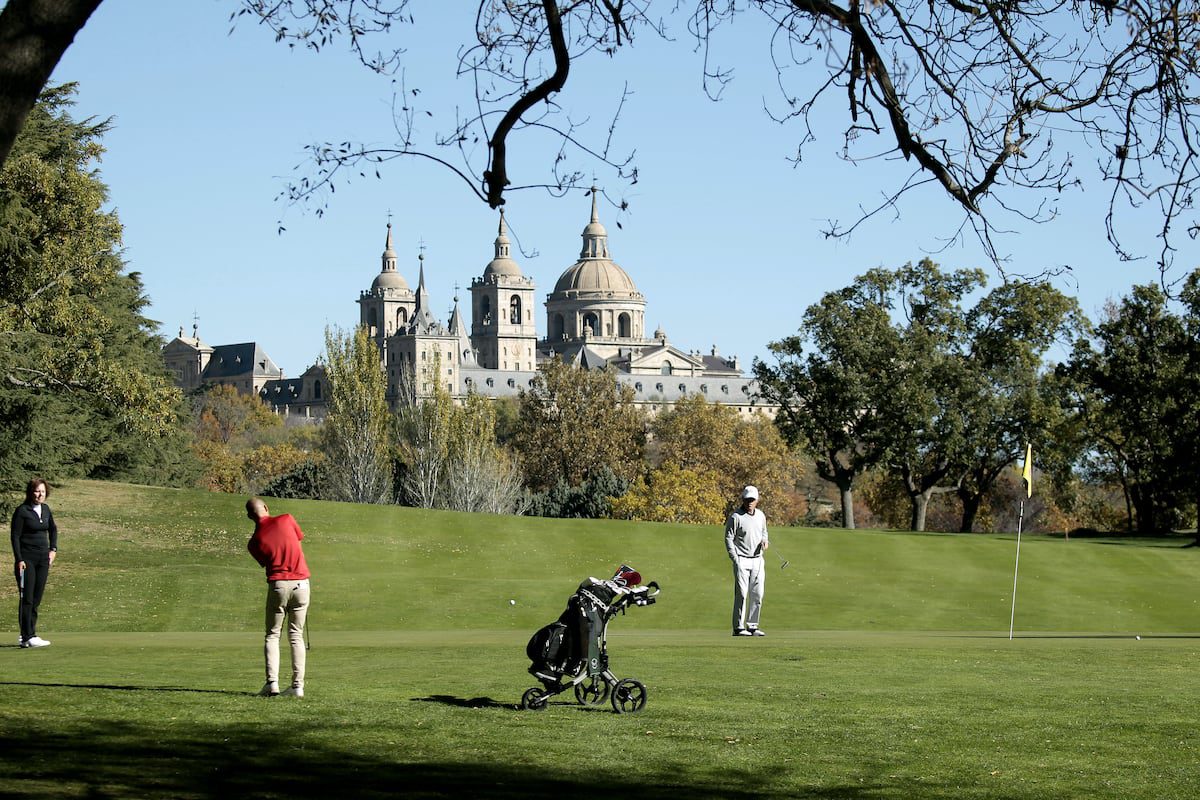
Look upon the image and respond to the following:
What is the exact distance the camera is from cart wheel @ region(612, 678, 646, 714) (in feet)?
33.4

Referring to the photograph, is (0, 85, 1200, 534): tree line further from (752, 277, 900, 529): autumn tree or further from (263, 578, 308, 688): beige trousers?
(263, 578, 308, 688): beige trousers

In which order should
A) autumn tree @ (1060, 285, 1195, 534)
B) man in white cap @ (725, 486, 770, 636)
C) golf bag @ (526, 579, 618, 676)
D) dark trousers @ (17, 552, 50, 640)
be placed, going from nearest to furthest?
golf bag @ (526, 579, 618, 676) → dark trousers @ (17, 552, 50, 640) → man in white cap @ (725, 486, 770, 636) → autumn tree @ (1060, 285, 1195, 534)

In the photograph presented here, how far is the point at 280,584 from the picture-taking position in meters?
10.9

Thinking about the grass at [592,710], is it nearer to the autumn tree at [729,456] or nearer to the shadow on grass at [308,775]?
the shadow on grass at [308,775]

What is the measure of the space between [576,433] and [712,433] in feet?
26.8

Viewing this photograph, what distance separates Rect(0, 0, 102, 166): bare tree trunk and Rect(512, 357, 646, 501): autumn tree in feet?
273

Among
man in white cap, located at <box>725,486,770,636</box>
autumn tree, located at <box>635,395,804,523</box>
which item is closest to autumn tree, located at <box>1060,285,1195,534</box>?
autumn tree, located at <box>635,395,804,523</box>

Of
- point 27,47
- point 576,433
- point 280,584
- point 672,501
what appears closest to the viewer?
point 27,47

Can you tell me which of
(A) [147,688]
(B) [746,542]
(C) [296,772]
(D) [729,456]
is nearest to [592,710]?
(C) [296,772]

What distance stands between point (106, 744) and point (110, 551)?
25122 mm

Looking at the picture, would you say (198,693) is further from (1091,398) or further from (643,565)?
(1091,398)

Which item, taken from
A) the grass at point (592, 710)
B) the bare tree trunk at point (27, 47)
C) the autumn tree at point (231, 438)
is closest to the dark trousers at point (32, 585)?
the grass at point (592, 710)

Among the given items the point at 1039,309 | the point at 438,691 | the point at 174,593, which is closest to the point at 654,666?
the point at 438,691

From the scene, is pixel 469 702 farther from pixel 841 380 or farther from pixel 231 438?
pixel 231 438
